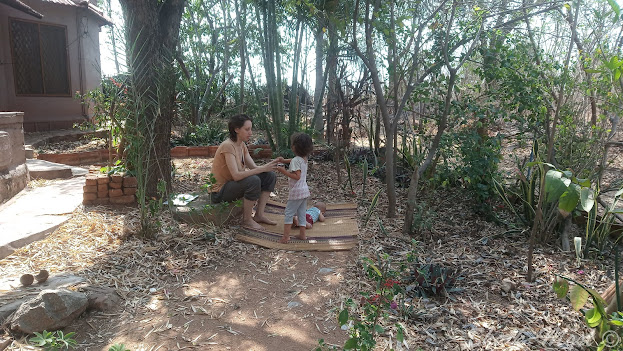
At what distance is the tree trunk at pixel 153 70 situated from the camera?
4.05 metres

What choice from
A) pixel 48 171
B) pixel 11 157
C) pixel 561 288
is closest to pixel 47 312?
pixel 561 288

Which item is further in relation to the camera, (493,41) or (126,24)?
(493,41)

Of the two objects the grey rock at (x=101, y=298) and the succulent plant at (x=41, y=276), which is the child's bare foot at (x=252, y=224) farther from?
the succulent plant at (x=41, y=276)

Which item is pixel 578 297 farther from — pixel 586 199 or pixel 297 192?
pixel 297 192

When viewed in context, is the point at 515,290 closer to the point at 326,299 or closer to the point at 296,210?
the point at 326,299

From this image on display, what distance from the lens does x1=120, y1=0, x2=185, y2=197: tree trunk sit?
4047 mm

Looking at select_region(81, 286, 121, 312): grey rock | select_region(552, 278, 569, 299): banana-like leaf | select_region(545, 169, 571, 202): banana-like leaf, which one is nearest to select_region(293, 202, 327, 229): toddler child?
select_region(81, 286, 121, 312): grey rock

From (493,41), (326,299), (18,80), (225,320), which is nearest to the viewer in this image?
(225,320)

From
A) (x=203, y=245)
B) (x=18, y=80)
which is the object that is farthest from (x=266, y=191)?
(x=18, y=80)

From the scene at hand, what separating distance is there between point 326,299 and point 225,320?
0.69 metres

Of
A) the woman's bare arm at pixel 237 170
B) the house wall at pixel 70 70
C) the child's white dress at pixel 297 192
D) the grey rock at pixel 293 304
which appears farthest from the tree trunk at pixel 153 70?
the house wall at pixel 70 70

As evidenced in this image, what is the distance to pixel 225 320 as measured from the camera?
252 cm

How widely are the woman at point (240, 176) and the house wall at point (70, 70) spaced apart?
5792 millimetres

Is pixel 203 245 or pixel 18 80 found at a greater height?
pixel 18 80
